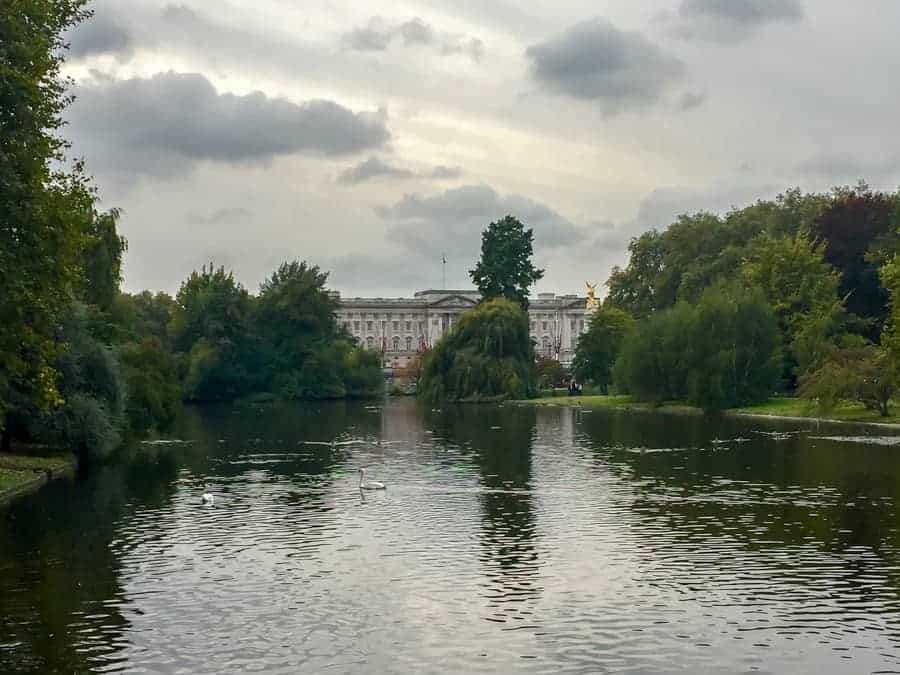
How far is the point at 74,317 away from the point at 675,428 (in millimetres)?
36675

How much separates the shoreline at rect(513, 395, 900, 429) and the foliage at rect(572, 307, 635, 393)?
23.7 ft

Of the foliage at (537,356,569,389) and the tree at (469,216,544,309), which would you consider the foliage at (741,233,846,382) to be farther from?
the foliage at (537,356,569,389)

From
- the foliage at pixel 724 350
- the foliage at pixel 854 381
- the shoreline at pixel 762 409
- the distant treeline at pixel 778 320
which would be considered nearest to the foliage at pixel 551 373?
the shoreline at pixel 762 409

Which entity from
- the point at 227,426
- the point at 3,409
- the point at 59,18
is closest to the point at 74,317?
the point at 3,409

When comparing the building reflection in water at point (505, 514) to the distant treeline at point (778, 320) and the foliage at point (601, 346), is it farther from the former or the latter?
the foliage at point (601, 346)

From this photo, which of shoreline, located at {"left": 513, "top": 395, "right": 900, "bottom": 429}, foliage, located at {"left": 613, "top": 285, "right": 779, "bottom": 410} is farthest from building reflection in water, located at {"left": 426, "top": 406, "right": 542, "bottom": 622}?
foliage, located at {"left": 613, "top": 285, "right": 779, "bottom": 410}

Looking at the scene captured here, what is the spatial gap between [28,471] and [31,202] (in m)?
12.1

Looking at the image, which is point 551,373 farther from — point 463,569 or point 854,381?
point 463,569

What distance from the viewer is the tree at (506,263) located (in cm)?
12838

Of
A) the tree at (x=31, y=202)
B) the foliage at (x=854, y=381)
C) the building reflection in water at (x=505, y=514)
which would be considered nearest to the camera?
the building reflection in water at (x=505, y=514)

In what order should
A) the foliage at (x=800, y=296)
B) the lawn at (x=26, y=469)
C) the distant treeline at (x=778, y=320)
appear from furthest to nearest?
the distant treeline at (x=778, y=320) → the foliage at (x=800, y=296) → the lawn at (x=26, y=469)

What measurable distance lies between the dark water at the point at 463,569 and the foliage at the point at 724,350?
133ft

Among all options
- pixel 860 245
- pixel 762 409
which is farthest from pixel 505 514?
pixel 860 245

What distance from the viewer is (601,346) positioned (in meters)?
119
